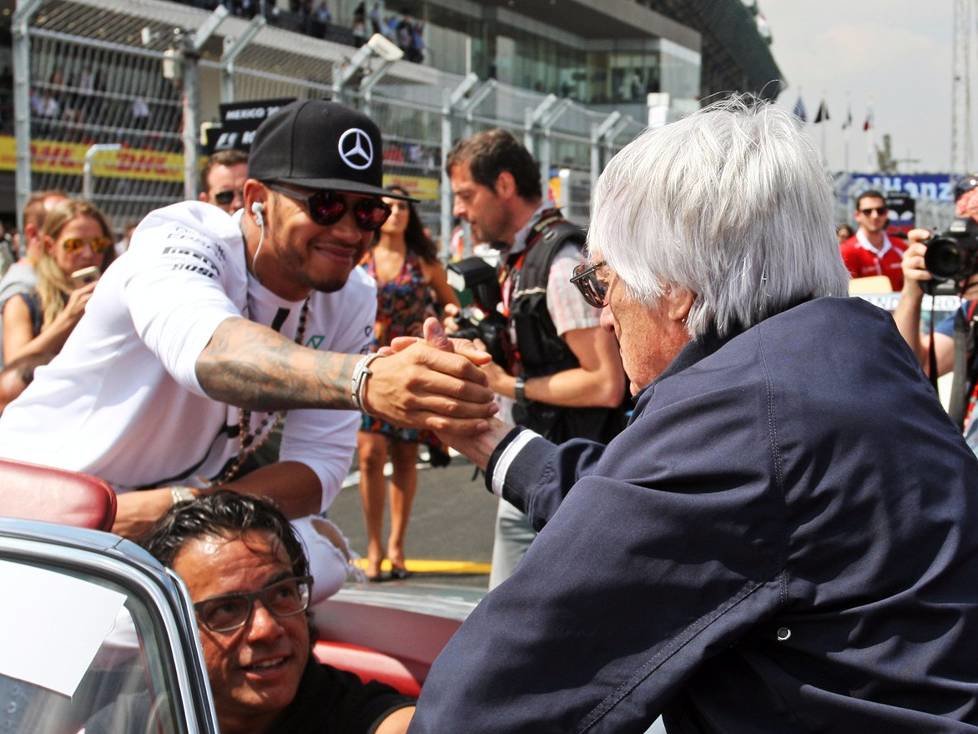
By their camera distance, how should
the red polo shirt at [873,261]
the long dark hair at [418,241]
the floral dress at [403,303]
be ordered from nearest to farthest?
the floral dress at [403,303] < the long dark hair at [418,241] < the red polo shirt at [873,261]

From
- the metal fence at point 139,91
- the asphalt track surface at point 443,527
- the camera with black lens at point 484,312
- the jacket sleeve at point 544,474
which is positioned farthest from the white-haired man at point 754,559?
the metal fence at point 139,91

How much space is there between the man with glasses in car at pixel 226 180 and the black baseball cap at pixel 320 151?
11.4 feet

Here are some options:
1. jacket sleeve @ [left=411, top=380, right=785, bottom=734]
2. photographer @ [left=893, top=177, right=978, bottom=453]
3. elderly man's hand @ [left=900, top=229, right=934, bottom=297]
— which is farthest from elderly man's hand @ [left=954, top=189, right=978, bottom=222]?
jacket sleeve @ [left=411, top=380, right=785, bottom=734]

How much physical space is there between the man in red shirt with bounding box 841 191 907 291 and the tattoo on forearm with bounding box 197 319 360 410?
27.9 feet

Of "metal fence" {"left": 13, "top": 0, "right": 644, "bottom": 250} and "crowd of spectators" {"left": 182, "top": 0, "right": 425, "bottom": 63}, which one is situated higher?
"crowd of spectators" {"left": 182, "top": 0, "right": 425, "bottom": 63}

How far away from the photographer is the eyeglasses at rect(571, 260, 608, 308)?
189cm

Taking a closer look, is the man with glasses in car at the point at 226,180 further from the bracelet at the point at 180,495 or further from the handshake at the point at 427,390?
the handshake at the point at 427,390

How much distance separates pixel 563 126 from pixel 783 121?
12275 mm

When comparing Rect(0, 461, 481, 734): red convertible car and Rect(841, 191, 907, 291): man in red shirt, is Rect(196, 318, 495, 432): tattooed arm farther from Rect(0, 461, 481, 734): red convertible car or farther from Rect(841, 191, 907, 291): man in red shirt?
Rect(841, 191, 907, 291): man in red shirt

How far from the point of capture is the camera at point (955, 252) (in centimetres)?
375

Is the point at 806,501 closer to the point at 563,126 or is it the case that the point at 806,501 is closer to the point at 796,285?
the point at 796,285

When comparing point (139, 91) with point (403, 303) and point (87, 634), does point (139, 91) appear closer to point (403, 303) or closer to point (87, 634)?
point (403, 303)

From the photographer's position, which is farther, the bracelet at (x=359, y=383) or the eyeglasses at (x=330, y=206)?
the eyeglasses at (x=330, y=206)

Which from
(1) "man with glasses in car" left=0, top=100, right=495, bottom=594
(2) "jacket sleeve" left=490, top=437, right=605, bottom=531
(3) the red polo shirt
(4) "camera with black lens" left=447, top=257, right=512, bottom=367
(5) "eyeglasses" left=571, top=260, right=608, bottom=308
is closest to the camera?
(5) "eyeglasses" left=571, top=260, right=608, bottom=308
